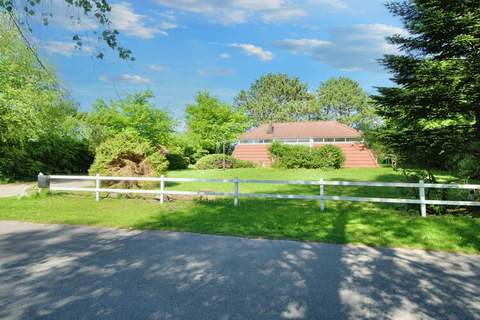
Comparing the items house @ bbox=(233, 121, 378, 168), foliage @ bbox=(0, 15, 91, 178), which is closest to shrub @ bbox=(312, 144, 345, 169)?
house @ bbox=(233, 121, 378, 168)

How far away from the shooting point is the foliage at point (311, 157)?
35.9 metres

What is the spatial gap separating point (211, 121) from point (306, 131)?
12.2 metres

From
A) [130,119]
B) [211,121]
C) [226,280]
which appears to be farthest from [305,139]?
[226,280]

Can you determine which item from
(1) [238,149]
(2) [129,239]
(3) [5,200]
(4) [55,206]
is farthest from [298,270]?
(1) [238,149]

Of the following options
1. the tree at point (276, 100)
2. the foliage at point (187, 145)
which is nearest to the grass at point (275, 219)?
the foliage at point (187, 145)

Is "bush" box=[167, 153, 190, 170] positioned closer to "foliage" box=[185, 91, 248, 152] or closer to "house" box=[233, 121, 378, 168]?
"foliage" box=[185, 91, 248, 152]

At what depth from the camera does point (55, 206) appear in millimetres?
11586

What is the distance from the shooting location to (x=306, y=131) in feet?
150

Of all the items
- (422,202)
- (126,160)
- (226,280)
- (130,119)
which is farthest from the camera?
(130,119)

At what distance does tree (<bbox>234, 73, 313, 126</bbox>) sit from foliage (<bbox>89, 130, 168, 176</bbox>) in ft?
196

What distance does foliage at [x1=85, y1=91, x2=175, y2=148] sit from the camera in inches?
1264

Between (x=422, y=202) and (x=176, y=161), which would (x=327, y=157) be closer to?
(x=176, y=161)

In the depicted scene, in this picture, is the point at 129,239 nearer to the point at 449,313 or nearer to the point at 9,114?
the point at 449,313

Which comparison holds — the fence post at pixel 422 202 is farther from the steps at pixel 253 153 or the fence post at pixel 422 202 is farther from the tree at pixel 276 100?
the tree at pixel 276 100
